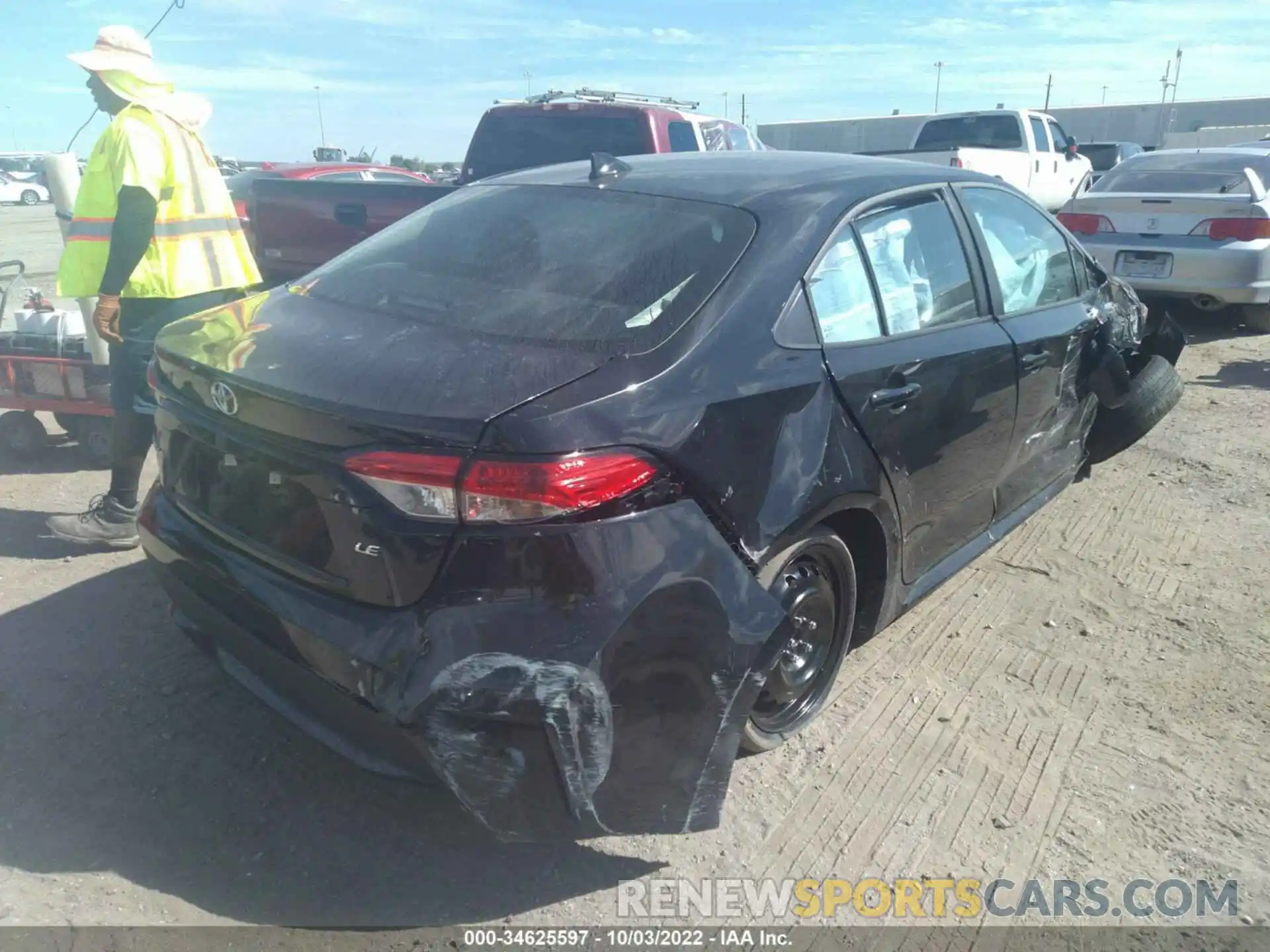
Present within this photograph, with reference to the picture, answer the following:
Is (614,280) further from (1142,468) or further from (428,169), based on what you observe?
(428,169)

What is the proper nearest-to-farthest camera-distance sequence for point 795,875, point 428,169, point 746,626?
point 746,626
point 795,875
point 428,169

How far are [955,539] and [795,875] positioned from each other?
147cm

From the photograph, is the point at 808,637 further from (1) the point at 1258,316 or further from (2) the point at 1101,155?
(2) the point at 1101,155

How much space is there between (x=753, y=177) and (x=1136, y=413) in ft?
8.50

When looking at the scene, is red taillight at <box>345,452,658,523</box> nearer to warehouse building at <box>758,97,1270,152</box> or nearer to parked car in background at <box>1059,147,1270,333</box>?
parked car in background at <box>1059,147,1270,333</box>

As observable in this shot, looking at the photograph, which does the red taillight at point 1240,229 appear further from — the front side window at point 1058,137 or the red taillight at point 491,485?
the front side window at point 1058,137

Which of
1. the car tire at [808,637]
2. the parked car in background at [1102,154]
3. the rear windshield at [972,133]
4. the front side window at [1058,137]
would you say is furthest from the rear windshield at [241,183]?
the parked car in background at [1102,154]

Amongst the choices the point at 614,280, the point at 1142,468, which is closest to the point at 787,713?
the point at 614,280

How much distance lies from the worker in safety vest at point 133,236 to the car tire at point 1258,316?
8617 mm

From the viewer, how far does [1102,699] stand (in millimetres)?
3346

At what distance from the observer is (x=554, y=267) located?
8.98ft

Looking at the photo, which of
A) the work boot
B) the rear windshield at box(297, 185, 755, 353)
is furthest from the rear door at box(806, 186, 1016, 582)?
the work boot

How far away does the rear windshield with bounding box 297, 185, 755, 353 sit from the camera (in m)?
2.46

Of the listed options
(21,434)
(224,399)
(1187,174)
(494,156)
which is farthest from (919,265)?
(1187,174)
